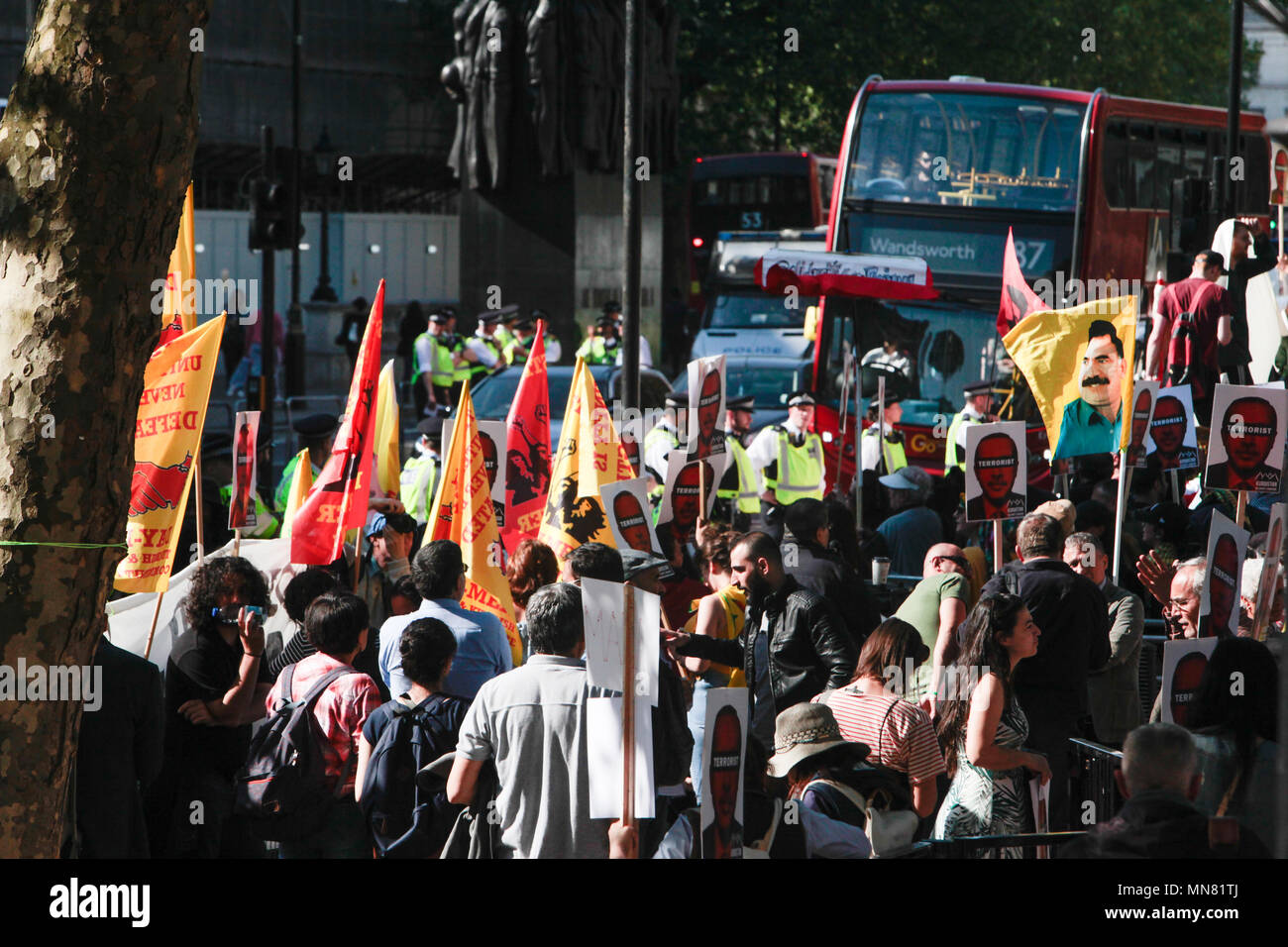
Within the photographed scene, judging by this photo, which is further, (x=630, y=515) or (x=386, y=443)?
(x=386, y=443)

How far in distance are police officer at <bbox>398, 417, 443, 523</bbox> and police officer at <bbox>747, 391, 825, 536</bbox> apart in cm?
259

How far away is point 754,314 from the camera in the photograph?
24.2 meters

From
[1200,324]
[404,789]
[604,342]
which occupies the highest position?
[1200,324]

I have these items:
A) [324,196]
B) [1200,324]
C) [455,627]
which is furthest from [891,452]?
[324,196]

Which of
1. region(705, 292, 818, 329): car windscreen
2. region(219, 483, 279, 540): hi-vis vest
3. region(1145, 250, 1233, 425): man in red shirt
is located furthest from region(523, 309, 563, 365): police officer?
region(219, 483, 279, 540): hi-vis vest

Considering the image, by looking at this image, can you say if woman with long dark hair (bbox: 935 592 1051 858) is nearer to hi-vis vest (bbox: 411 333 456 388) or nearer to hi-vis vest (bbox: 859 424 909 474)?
hi-vis vest (bbox: 859 424 909 474)

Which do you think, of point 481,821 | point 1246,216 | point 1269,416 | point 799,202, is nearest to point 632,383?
point 1269,416

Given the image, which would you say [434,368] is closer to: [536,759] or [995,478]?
[995,478]

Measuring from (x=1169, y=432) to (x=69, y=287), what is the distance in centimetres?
780

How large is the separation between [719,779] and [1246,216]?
62.4ft

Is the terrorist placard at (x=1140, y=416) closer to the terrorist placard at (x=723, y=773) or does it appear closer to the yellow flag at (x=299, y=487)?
the yellow flag at (x=299, y=487)

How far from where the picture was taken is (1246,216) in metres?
21.5

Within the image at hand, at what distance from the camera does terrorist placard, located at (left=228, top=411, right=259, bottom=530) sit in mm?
7855

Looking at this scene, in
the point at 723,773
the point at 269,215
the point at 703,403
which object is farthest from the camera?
the point at 269,215
